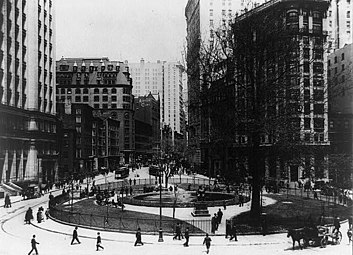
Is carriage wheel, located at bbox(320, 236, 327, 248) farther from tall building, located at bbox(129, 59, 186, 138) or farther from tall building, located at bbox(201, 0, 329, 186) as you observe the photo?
tall building, located at bbox(129, 59, 186, 138)

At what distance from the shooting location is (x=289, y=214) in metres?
36.5

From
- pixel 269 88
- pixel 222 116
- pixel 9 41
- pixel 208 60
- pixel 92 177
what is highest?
pixel 9 41

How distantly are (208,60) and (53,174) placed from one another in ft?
126

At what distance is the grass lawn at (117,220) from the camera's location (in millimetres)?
30109

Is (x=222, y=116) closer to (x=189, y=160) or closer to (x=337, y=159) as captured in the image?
(x=337, y=159)

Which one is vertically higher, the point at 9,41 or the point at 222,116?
the point at 9,41

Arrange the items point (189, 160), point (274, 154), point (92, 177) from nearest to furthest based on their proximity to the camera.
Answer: point (274, 154)
point (92, 177)
point (189, 160)

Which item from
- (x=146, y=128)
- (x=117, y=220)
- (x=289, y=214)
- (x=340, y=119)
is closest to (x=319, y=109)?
(x=289, y=214)

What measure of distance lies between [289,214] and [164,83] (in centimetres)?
8652

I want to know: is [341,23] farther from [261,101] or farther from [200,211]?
[200,211]

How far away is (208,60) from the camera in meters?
32.2

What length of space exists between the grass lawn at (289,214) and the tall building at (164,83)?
554 inches

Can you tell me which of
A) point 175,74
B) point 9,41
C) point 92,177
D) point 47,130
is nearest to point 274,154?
point 9,41

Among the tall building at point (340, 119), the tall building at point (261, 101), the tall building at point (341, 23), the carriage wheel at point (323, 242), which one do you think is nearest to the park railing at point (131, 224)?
the tall building at point (261, 101)
